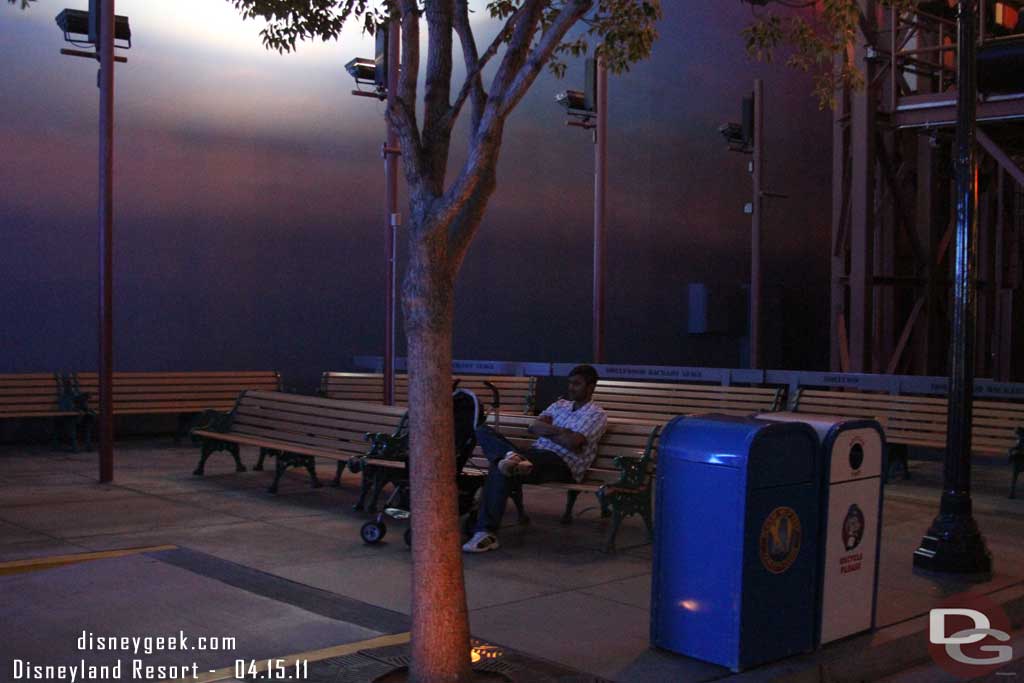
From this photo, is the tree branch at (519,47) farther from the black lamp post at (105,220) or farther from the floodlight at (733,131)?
the floodlight at (733,131)

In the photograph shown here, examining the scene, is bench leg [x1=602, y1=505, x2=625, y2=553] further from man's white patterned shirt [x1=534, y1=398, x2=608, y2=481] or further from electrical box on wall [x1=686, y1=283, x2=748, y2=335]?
electrical box on wall [x1=686, y1=283, x2=748, y2=335]

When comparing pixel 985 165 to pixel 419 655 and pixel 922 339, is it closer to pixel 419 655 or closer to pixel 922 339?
pixel 922 339

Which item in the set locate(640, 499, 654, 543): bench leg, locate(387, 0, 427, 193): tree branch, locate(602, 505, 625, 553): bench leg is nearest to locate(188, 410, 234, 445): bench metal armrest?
locate(640, 499, 654, 543): bench leg

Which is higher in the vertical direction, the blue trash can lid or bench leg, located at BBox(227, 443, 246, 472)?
the blue trash can lid

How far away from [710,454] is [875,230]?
1642 centimetres

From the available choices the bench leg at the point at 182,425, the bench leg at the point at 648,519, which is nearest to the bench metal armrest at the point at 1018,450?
the bench leg at the point at 648,519

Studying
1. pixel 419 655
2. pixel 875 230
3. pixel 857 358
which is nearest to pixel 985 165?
pixel 875 230

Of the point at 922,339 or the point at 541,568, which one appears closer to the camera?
the point at 541,568

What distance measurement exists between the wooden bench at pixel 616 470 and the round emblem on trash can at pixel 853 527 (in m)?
2.56

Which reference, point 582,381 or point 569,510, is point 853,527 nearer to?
point 582,381

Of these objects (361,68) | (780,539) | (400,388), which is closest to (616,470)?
(780,539)

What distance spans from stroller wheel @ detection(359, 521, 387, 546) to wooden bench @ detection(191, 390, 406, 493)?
1730 millimetres

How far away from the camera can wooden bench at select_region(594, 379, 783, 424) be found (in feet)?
44.5

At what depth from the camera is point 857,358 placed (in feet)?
61.5
